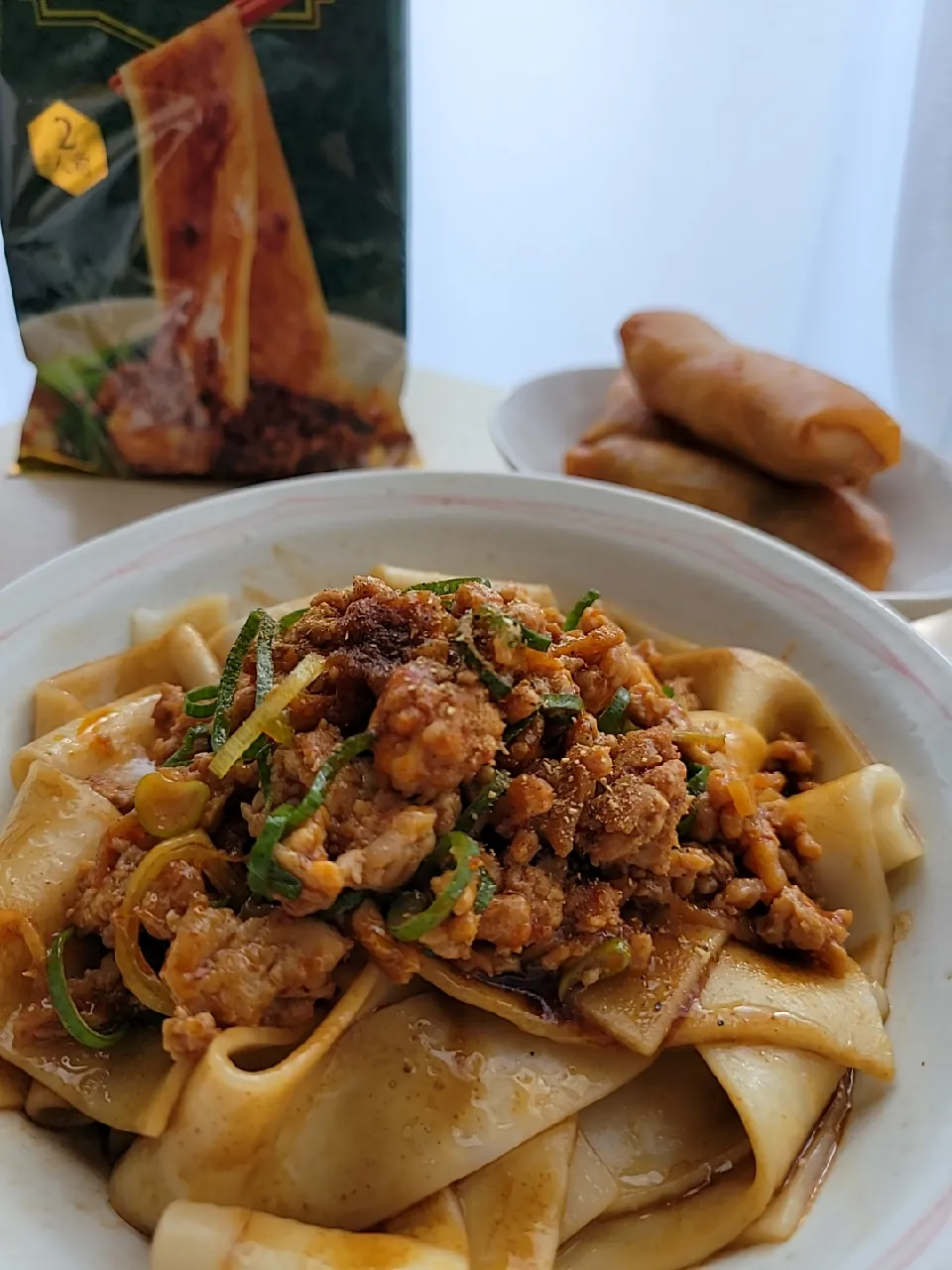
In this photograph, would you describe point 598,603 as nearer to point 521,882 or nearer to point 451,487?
point 451,487

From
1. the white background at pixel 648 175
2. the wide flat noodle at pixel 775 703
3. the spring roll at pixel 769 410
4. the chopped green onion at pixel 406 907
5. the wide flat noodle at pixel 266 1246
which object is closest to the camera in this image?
the wide flat noodle at pixel 266 1246

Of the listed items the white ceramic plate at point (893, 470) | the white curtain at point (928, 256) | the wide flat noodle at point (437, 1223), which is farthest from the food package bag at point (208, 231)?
the white curtain at point (928, 256)

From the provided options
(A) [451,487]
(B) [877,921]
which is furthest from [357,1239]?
(A) [451,487]

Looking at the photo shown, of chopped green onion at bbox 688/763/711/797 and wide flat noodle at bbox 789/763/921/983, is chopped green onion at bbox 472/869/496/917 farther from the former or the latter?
wide flat noodle at bbox 789/763/921/983

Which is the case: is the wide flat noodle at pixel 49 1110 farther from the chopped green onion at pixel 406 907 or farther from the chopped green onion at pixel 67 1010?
the chopped green onion at pixel 406 907

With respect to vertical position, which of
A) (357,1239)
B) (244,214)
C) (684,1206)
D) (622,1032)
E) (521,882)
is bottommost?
(684,1206)

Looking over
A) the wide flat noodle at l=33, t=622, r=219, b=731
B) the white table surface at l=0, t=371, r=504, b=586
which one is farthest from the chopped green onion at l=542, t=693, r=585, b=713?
the white table surface at l=0, t=371, r=504, b=586
